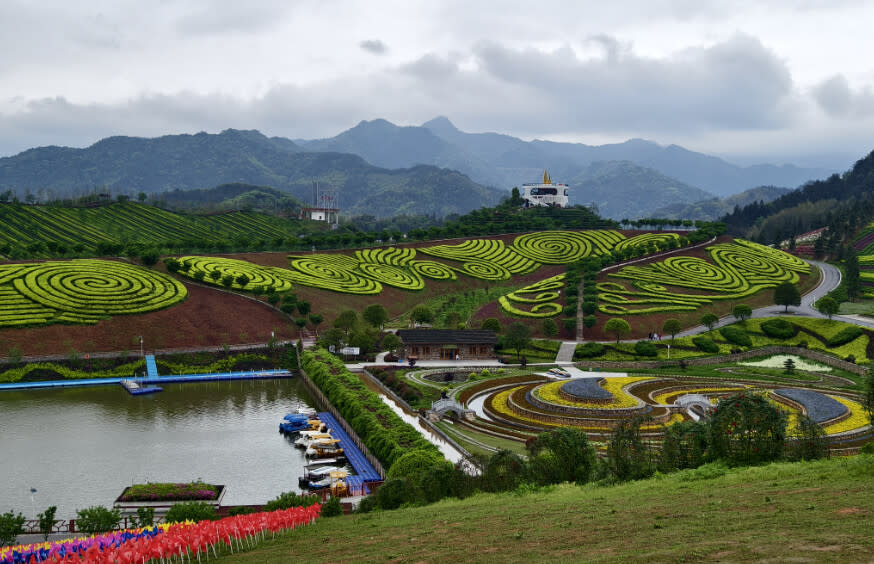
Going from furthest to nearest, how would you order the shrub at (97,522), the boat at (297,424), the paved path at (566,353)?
the paved path at (566,353), the boat at (297,424), the shrub at (97,522)

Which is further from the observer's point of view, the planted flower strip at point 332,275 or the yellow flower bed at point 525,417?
the planted flower strip at point 332,275

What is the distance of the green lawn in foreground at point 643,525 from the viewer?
56.7 ft

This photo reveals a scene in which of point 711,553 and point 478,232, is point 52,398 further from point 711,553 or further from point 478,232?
point 478,232

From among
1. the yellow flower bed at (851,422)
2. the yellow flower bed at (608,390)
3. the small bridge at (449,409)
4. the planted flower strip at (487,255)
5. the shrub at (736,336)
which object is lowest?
the small bridge at (449,409)

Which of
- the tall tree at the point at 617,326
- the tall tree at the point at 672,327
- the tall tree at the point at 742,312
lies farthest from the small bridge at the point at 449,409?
the tall tree at the point at 742,312

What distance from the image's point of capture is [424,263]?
13538 cm

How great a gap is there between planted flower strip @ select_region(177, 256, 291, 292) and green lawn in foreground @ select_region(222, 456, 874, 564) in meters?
77.8

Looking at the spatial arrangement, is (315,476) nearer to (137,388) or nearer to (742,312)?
(137,388)

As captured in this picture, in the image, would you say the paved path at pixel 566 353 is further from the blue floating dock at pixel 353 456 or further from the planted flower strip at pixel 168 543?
the planted flower strip at pixel 168 543

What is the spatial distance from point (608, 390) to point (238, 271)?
69.2 m

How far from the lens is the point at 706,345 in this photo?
89375 millimetres

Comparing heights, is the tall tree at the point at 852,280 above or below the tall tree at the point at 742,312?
above

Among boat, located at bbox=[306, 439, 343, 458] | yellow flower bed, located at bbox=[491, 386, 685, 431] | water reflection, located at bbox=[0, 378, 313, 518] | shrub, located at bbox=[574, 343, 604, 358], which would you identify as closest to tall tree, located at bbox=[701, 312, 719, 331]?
shrub, located at bbox=[574, 343, 604, 358]

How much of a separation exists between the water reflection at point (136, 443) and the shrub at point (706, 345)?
53.8 meters
